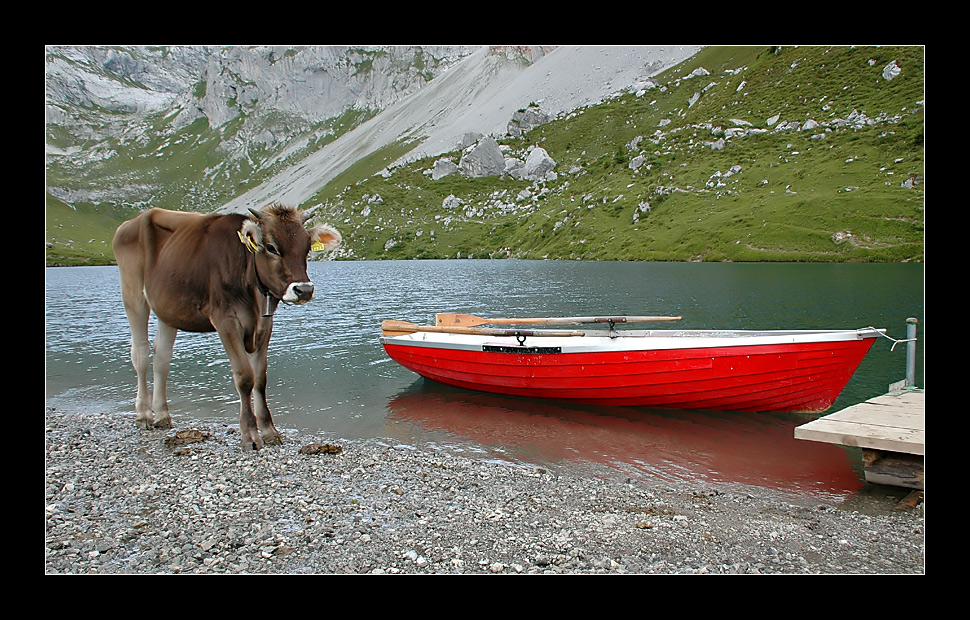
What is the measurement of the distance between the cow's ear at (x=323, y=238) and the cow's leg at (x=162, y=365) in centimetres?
358

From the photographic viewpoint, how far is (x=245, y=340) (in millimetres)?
10398

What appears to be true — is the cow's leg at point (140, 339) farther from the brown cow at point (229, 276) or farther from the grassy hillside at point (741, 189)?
the grassy hillside at point (741, 189)

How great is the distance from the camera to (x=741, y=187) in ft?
425

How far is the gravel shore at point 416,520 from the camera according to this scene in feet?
22.6

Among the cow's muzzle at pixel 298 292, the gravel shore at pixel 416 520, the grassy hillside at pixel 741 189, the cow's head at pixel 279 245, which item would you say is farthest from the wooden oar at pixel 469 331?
the grassy hillside at pixel 741 189

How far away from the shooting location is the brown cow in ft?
31.0

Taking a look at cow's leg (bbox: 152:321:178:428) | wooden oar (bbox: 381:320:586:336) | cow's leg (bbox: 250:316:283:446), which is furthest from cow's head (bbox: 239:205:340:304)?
wooden oar (bbox: 381:320:586:336)

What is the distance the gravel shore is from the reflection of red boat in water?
0.93 meters

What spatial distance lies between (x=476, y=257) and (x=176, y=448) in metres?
151

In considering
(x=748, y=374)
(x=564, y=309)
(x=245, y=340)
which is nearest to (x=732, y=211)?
(x=564, y=309)

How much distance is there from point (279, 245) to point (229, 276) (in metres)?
1.36

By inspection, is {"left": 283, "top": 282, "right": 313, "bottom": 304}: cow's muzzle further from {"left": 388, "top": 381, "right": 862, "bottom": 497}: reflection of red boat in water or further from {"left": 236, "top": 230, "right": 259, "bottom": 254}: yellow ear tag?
{"left": 388, "top": 381, "right": 862, "bottom": 497}: reflection of red boat in water

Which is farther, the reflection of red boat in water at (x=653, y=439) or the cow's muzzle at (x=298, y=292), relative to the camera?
the reflection of red boat in water at (x=653, y=439)

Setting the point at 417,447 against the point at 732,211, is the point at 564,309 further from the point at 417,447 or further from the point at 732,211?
the point at 732,211
